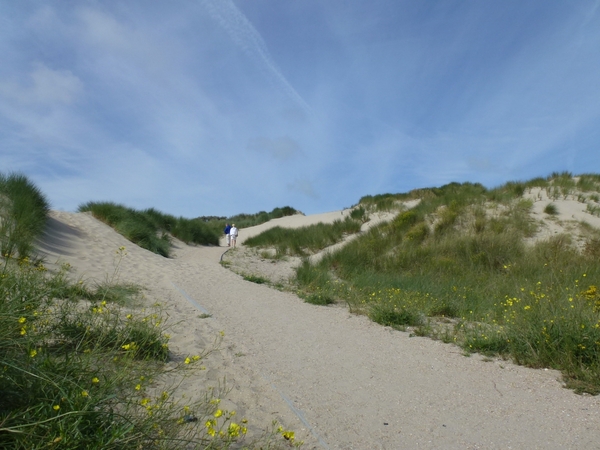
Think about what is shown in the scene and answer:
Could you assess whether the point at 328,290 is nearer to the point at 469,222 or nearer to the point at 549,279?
the point at 549,279

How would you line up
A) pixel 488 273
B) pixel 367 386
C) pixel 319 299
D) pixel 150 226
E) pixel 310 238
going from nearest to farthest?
pixel 367 386 < pixel 319 299 < pixel 488 273 < pixel 310 238 < pixel 150 226

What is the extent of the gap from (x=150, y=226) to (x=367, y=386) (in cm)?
1855

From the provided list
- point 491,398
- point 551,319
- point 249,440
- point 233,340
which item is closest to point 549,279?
point 551,319

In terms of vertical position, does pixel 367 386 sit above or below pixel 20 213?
below

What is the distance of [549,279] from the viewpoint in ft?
30.4

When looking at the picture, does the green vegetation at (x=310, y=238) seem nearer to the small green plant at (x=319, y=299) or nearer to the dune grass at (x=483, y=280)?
the dune grass at (x=483, y=280)

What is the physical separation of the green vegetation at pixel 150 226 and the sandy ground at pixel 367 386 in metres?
9.17

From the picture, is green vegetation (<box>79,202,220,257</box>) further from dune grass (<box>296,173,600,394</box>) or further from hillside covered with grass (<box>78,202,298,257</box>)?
dune grass (<box>296,173,600,394</box>)

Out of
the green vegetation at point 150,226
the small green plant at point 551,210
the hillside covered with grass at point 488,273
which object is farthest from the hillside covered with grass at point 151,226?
the small green plant at point 551,210

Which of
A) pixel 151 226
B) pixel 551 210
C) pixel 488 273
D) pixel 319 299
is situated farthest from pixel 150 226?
pixel 551 210

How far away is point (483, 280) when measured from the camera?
10.1 meters

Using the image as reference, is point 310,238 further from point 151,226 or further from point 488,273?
point 488,273

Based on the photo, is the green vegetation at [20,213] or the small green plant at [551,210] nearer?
the green vegetation at [20,213]

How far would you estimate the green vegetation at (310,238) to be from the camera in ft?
60.2
